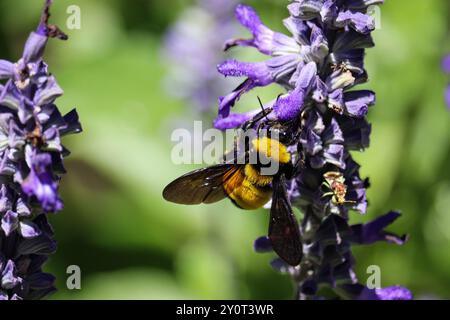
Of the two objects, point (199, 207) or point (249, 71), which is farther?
point (199, 207)

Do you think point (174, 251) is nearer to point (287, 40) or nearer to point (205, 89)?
point (205, 89)

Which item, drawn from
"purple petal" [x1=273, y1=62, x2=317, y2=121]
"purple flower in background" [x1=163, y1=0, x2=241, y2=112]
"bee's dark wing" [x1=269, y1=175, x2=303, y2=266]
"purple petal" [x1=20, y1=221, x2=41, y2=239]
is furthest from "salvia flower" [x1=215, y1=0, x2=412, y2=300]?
"purple flower in background" [x1=163, y1=0, x2=241, y2=112]

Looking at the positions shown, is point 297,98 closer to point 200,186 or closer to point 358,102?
point 358,102

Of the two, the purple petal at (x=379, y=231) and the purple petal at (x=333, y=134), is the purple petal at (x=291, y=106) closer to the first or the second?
the purple petal at (x=333, y=134)

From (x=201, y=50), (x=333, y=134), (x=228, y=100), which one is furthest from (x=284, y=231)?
(x=201, y=50)

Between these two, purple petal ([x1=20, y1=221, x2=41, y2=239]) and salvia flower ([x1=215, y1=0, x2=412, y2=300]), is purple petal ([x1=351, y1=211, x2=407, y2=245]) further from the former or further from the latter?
purple petal ([x1=20, y1=221, x2=41, y2=239])
